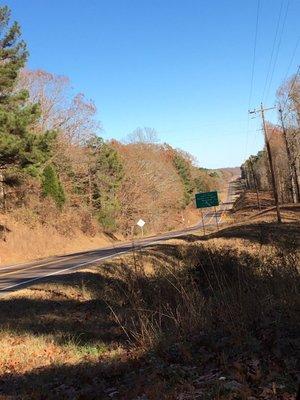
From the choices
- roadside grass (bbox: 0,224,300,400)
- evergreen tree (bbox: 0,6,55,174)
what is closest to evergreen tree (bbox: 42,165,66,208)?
evergreen tree (bbox: 0,6,55,174)

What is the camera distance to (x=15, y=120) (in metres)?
23.9

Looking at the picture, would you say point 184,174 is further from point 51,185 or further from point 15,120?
point 15,120

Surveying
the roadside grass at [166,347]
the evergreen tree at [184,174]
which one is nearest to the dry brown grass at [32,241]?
the roadside grass at [166,347]

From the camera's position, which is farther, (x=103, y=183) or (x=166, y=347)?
(x=103, y=183)

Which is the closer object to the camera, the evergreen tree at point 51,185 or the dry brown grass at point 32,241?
the dry brown grass at point 32,241

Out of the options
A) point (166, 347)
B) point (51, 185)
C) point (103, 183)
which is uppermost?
point (103, 183)

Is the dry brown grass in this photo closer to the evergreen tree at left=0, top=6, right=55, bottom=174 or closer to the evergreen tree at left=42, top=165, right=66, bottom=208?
the evergreen tree at left=42, top=165, right=66, bottom=208

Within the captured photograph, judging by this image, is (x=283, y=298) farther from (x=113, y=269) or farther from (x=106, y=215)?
(x=106, y=215)

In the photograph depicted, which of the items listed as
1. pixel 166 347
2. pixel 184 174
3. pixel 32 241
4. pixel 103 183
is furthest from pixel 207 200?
pixel 184 174

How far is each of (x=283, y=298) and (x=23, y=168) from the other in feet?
68.4

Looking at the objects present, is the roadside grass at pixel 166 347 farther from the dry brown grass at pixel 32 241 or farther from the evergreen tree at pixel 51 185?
the evergreen tree at pixel 51 185

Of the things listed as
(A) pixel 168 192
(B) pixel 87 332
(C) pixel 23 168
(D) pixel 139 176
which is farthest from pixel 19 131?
(A) pixel 168 192

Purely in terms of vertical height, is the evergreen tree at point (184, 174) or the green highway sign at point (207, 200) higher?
the evergreen tree at point (184, 174)

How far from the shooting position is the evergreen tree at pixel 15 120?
78.7ft
